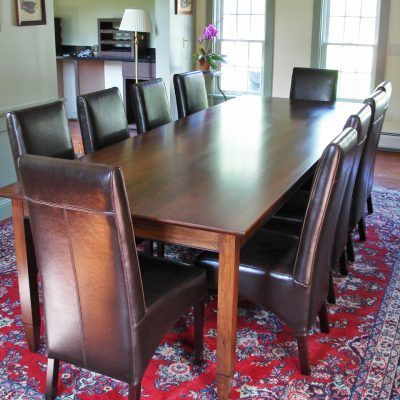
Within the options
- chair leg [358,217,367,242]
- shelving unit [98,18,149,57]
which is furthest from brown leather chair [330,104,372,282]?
shelving unit [98,18,149,57]

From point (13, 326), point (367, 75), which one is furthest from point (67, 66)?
point (13, 326)

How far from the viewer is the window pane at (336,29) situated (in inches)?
251

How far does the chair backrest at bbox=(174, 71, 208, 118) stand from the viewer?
14.1 ft

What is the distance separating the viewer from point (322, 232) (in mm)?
2262

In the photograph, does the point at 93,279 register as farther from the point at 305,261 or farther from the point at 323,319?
the point at 323,319

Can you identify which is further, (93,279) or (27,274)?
(27,274)

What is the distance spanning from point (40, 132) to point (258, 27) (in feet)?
15.0

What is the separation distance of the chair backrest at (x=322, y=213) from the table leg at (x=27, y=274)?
42.3 inches

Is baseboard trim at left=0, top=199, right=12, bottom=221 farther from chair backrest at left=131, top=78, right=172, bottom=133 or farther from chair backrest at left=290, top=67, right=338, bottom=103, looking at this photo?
chair backrest at left=290, top=67, right=338, bottom=103

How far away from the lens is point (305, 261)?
230 cm

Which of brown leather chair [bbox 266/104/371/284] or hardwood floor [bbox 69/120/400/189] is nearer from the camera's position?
brown leather chair [bbox 266/104/371/284]

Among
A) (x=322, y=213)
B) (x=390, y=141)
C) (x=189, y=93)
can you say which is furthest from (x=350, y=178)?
(x=390, y=141)

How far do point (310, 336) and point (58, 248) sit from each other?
134 centimetres

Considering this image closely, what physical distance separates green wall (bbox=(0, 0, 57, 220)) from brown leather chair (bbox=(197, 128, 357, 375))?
2291mm
